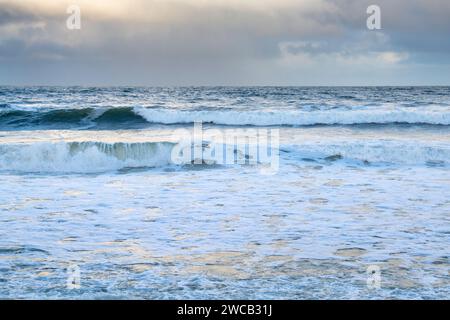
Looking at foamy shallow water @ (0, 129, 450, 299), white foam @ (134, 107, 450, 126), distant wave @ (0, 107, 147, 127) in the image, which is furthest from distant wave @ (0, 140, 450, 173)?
distant wave @ (0, 107, 147, 127)

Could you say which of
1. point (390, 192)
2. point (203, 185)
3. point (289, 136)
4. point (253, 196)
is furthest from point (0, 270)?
point (289, 136)

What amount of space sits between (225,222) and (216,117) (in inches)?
713

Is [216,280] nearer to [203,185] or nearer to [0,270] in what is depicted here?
[0,270]

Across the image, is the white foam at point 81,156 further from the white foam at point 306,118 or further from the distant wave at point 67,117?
the distant wave at point 67,117

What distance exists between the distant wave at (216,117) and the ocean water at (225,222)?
8056 millimetres

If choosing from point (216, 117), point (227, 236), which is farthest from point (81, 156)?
point (216, 117)

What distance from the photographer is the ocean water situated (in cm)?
463

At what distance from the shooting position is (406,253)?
18.1 feet

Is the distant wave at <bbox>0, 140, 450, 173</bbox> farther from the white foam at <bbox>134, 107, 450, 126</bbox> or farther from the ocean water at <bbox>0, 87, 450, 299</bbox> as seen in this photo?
the white foam at <bbox>134, 107, 450, 126</bbox>

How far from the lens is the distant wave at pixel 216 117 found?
925 inches

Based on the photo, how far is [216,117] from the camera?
979 inches

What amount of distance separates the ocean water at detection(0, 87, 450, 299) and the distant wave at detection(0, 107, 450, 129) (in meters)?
8.06

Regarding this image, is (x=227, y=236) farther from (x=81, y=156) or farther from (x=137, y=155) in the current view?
(x=81, y=156)

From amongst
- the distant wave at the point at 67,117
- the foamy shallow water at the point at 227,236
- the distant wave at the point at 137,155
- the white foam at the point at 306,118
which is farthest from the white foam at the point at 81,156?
the distant wave at the point at 67,117
